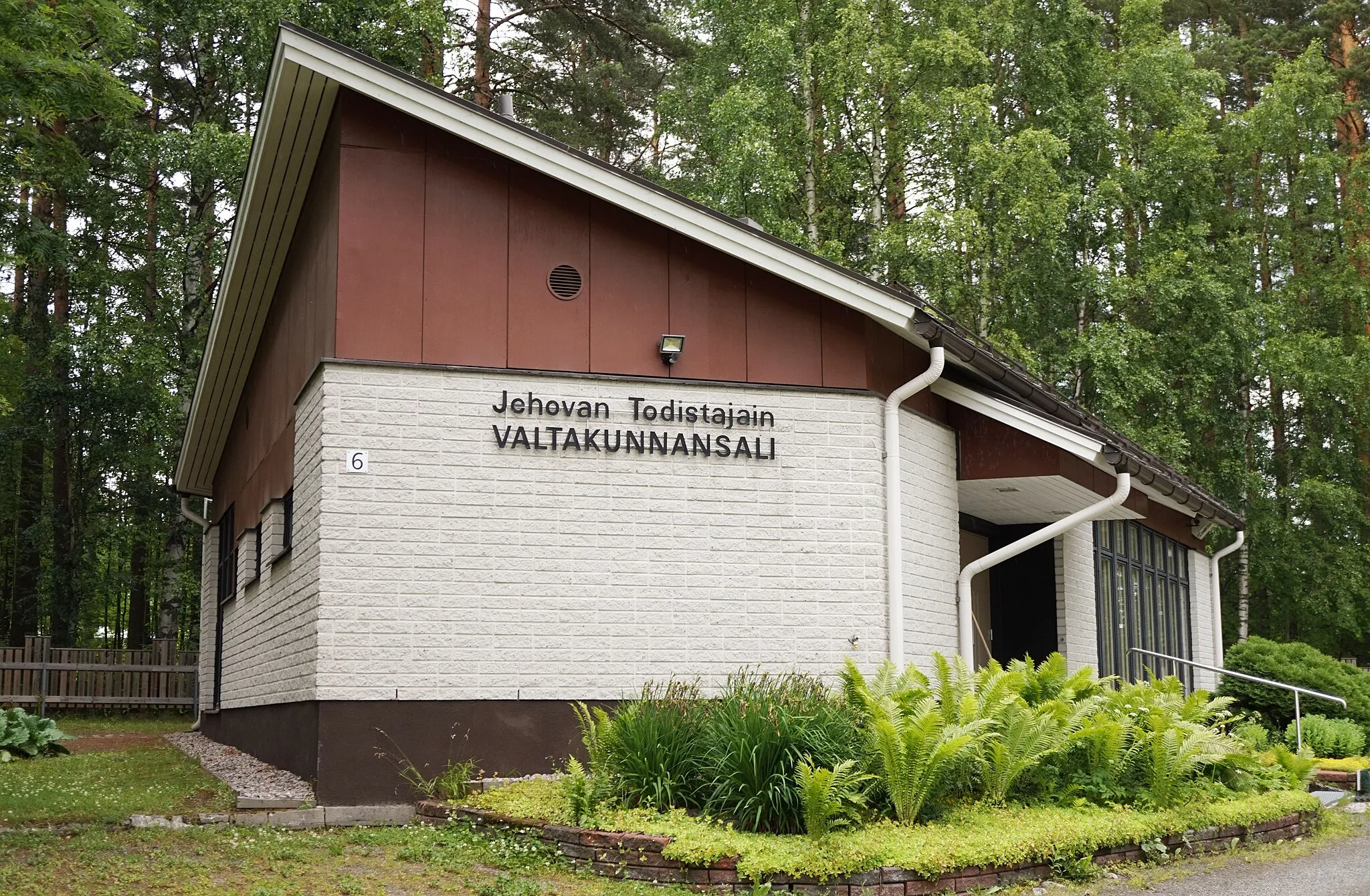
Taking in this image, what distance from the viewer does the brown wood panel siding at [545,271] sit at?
454 inches

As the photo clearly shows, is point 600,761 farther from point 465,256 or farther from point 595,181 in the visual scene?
point 595,181

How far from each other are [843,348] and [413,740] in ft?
16.5

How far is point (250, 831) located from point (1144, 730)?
6.68 meters

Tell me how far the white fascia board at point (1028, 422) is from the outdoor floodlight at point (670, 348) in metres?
2.85

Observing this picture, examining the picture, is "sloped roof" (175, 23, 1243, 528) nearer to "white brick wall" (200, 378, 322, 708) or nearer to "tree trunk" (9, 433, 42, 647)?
A: "white brick wall" (200, 378, 322, 708)

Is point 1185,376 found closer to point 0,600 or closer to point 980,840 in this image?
point 980,840

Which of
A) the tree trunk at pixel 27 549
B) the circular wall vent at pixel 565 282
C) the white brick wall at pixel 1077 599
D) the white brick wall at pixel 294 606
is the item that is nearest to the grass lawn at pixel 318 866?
the white brick wall at pixel 294 606

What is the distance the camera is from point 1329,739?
15703 mm

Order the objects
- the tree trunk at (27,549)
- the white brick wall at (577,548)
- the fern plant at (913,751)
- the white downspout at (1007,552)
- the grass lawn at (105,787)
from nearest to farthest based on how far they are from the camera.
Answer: the fern plant at (913,751)
the grass lawn at (105,787)
the white brick wall at (577,548)
the white downspout at (1007,552)
the tree trunk at (27,549)

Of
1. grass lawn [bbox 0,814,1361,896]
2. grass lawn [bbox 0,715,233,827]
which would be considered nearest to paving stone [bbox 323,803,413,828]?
grass lawn [bbox 0,814,1361,896]

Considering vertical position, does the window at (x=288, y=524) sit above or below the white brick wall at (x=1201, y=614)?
above

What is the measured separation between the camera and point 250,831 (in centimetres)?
929

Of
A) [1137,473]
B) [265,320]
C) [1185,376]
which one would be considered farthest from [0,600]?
[1137,473]

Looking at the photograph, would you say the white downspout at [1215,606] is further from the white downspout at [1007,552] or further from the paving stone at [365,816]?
the paving stone at [365,816]
